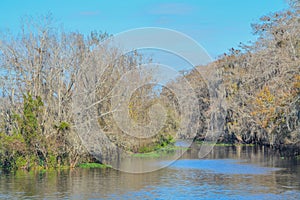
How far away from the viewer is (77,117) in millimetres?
27578

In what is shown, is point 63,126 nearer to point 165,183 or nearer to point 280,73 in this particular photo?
point 165,183

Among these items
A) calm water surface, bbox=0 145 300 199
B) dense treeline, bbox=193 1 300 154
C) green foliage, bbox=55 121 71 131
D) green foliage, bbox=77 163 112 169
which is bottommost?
calm water surface, bbox=0 145 300 199

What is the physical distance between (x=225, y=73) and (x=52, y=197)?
116 feet

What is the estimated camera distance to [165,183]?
71.3ft

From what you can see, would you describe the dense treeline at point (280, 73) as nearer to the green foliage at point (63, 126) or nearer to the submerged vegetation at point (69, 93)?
the submerged vegetation at point (69, 93)

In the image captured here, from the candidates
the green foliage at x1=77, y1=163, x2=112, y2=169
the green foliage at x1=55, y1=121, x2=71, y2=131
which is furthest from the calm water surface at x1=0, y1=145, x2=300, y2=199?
the green foliage at x1=55, y1=121, x2=71, y2=131

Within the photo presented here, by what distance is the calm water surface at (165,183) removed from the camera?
18469 millimetres

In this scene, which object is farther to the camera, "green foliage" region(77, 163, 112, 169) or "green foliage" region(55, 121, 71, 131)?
"green foliage" region(77, 163, 112, 169)

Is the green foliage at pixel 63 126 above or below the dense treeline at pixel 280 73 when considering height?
below

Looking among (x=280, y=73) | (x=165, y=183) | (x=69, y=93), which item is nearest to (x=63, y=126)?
(x=69, y=93)

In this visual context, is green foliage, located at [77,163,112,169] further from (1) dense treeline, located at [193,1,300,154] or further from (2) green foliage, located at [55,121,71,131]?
(1) dense treeline, located at [193,1,300,154]

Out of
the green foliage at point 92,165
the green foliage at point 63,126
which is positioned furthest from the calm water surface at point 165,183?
the green foliage at point 63,126

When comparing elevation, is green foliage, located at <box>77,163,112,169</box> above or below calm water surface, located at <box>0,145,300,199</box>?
above

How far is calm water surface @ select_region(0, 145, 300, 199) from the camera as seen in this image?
60.6 ft
